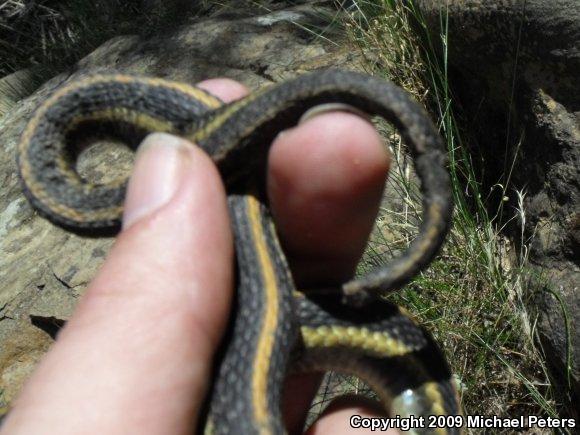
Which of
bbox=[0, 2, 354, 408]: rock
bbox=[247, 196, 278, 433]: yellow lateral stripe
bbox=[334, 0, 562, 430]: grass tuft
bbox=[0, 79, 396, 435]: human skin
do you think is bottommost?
bbox=[334, 0, 562, 430]: grass tuft

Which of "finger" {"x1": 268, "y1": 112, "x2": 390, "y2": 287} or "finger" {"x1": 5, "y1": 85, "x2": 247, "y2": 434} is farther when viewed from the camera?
"finger" {"x1": 268, "y1": 112, "x2": 390, "y2": 287}

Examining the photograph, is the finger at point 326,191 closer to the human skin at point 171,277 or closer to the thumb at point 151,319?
the human skin at point 171,277

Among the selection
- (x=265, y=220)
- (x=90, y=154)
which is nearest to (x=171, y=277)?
(x=265, y=220)

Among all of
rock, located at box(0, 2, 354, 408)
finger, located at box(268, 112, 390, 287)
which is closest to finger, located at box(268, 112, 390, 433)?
finger, located at box(268, 112, 390, 287)

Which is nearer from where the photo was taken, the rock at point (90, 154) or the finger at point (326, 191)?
the finger at point (326, 191)

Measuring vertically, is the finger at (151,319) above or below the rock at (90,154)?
above

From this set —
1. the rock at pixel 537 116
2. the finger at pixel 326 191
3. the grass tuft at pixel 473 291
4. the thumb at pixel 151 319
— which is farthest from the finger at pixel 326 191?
the rock at pixel 537 116

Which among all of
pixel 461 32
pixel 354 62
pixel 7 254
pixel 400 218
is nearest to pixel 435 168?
pixel 400 218

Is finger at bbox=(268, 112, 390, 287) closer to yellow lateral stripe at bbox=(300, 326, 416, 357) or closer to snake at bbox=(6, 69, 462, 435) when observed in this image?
snake at bbox=(6, 69, 462, 435)
